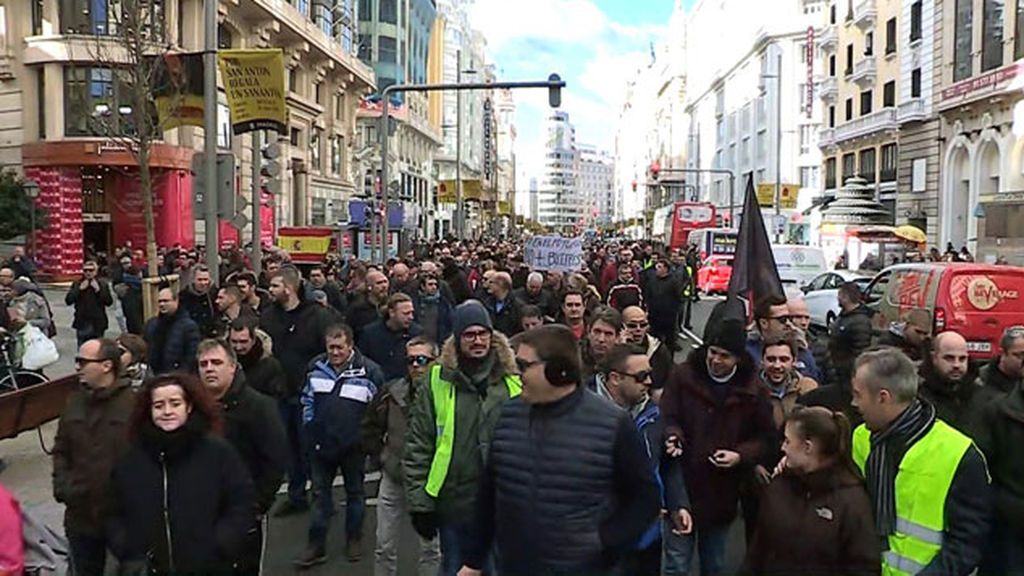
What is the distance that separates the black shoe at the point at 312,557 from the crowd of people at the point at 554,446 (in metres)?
0.02

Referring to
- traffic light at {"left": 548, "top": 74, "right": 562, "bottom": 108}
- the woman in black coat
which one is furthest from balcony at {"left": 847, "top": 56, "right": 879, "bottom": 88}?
the woman in black coat

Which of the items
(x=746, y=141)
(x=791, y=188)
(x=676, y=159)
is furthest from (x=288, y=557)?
(x=676, y=159)

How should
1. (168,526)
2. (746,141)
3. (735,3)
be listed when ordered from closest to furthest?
(168,526)
(746,141)
(735,3)

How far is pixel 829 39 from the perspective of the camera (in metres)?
60.9

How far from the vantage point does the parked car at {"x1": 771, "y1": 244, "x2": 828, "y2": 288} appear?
96.0ft

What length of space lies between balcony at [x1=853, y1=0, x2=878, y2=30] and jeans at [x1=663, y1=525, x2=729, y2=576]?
5192 cm

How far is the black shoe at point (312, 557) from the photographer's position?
7.04 meters

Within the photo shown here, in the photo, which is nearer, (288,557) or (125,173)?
(288,557)

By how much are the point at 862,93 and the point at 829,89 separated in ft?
20.4

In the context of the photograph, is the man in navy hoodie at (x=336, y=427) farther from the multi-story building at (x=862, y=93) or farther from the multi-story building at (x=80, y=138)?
the multi-story building at (x=862, y=93)

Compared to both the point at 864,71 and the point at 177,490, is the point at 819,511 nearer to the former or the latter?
the point at 177,490

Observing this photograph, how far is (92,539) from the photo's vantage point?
5.31 metres

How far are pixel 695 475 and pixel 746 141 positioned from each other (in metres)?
89.3

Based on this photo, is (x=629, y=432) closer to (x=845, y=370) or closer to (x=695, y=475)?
(x=695, y=475)
